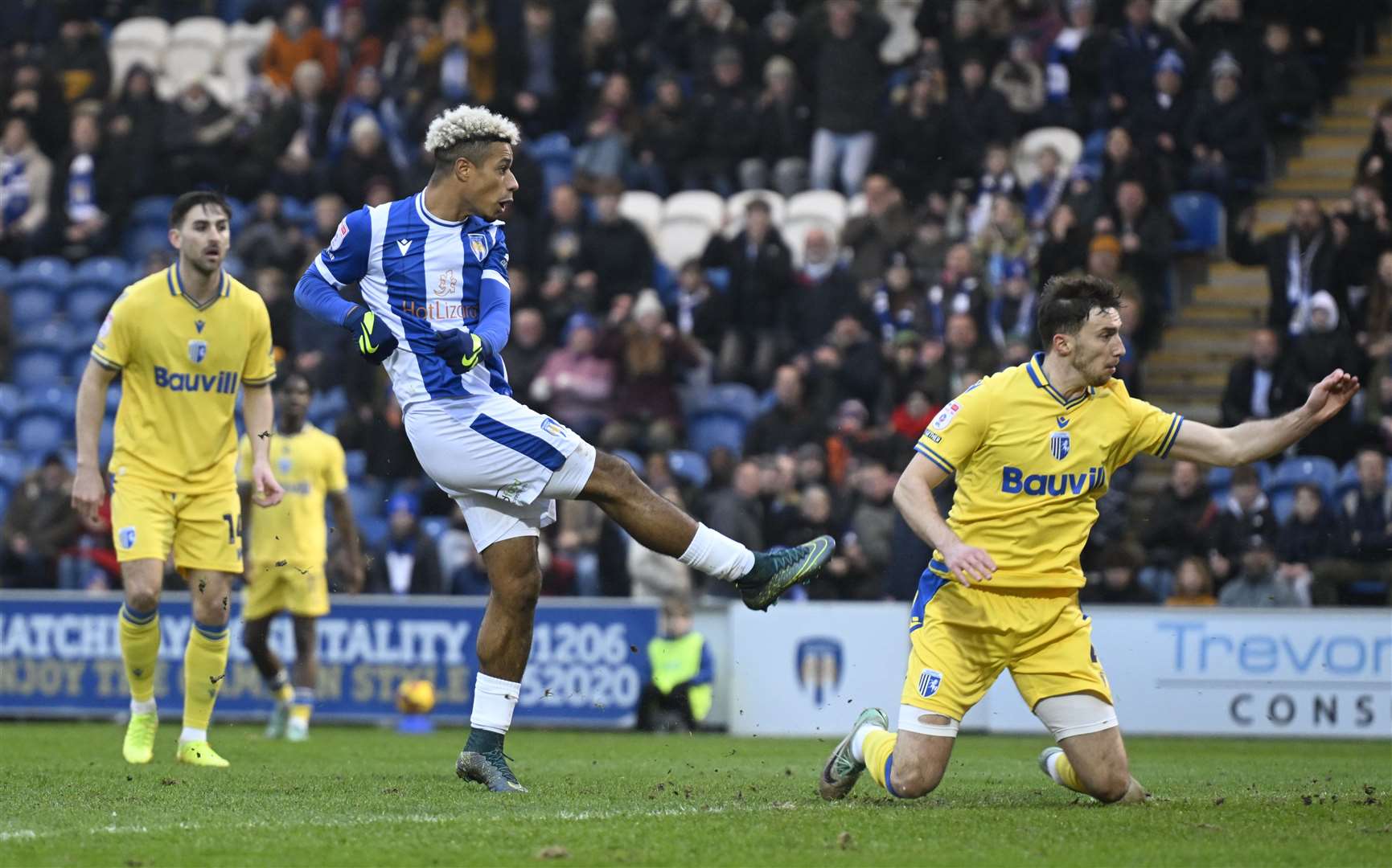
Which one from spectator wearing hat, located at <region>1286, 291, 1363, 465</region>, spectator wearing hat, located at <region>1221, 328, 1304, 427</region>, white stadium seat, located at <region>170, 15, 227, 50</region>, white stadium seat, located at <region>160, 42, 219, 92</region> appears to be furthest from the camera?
white stadium seat, located at <region>170, 15, 227, 50</region>

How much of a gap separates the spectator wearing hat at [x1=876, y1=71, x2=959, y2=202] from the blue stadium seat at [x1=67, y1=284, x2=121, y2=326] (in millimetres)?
8339

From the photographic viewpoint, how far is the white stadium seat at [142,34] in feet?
77.9

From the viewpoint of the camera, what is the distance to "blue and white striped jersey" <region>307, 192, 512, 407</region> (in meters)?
8.13

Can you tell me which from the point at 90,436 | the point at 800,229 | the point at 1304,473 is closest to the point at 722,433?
the point at 800,229

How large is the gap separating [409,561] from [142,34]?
33.4 ft

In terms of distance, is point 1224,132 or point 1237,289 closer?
point 1224,132

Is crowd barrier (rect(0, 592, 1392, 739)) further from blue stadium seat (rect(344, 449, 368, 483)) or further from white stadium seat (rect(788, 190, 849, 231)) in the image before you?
white stadium seat (rect(788, 190, 849, 231))

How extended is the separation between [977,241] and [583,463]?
10514mm

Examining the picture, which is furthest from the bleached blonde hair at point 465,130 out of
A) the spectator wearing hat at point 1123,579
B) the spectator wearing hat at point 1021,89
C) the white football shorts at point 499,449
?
the spectator wearing hat at point 1021,89

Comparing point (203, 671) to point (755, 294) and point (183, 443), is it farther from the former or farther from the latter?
point (755, 294)

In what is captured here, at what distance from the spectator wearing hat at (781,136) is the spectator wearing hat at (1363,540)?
739cm

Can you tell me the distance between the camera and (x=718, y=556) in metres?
8.14

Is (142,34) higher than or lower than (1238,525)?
higher

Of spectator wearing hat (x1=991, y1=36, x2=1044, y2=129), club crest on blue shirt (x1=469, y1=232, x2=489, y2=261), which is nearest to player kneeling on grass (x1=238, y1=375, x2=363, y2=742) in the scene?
club crest on blue shirt (x1=469, y1=232, x2=489, y2=261)
